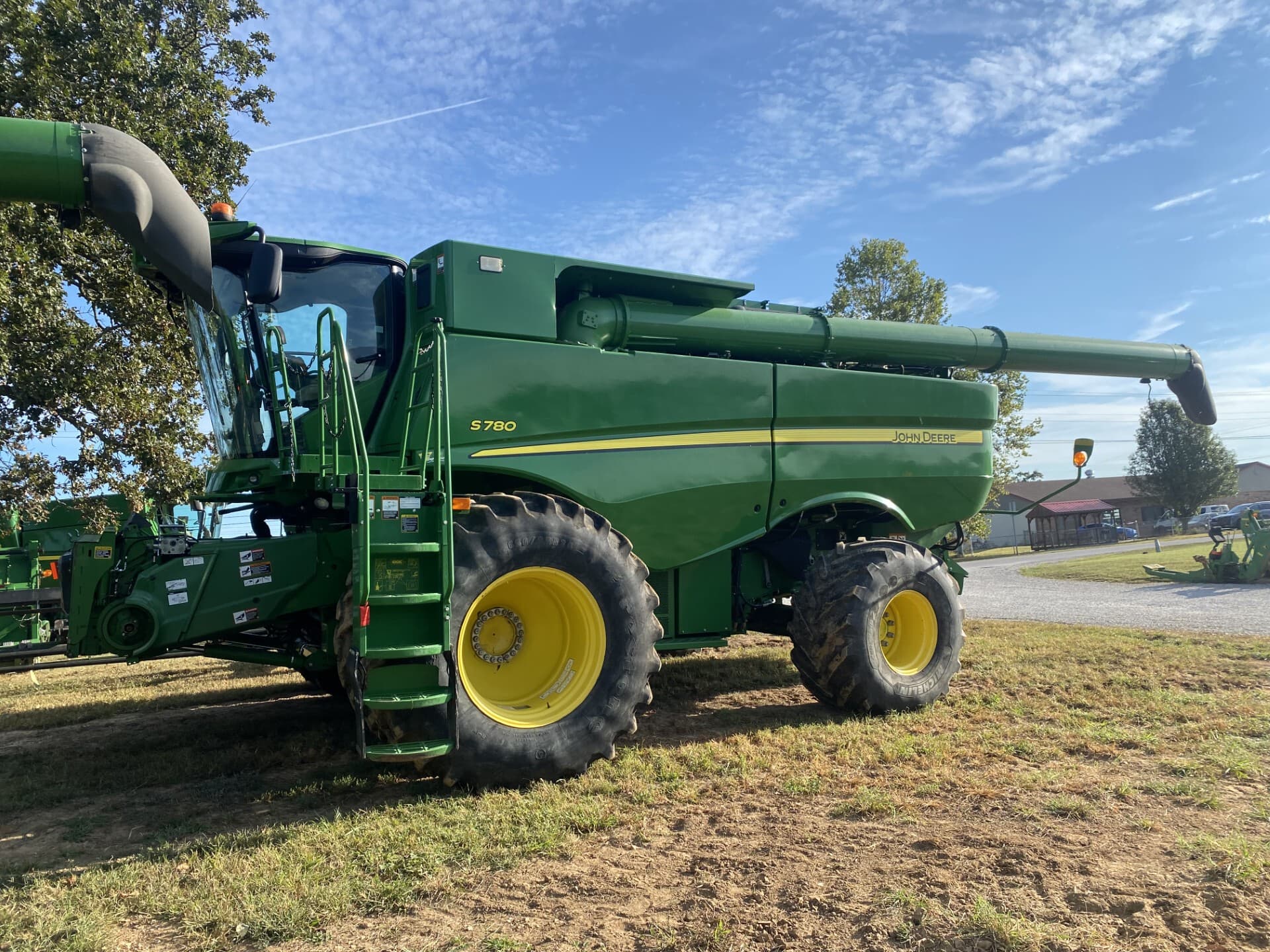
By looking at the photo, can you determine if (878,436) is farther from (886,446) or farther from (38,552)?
(38,552)

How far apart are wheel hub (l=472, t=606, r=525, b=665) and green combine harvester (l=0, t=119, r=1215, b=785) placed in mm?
17

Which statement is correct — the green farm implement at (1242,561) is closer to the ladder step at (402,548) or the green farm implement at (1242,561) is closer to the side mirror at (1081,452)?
the side mirror at (1081,452)

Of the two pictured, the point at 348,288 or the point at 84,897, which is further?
the point at 348,288

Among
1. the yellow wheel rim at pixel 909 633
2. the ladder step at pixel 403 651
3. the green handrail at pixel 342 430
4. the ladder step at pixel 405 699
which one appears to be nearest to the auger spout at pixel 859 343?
the green handrail at pixel 342 430

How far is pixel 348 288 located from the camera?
5074mm

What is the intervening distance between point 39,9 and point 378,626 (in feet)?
27.8

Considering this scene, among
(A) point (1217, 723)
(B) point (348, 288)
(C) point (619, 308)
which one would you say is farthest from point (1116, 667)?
(B) point (348, 288)

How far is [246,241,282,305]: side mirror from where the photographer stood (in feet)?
14.0

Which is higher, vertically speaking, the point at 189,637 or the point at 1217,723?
the point at 189,637

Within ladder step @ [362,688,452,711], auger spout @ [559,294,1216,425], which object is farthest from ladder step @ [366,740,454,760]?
auger spout @ [559,294,1216,425]

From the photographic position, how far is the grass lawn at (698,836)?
2.85 metres

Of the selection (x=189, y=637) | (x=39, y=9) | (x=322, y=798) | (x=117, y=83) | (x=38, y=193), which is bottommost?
(x=322, y=798)

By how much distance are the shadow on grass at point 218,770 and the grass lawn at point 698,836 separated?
3 centimetres

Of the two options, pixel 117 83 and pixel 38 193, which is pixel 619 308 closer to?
pixel 38 193
